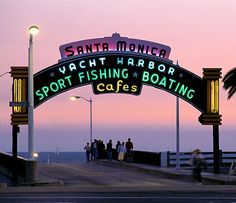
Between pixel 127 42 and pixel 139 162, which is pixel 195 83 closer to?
pixel 127 42

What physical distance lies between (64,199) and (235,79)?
24.8 m

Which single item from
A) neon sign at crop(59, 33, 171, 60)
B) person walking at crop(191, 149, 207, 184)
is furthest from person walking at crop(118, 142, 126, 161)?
person walking at crop(191, 149, 207, 184)

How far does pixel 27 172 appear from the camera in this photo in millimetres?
28875

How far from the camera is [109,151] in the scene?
165 feet

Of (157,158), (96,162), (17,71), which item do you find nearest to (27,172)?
(17,71)

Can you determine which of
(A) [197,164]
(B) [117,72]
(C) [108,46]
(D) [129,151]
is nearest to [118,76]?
(B) [117,72]

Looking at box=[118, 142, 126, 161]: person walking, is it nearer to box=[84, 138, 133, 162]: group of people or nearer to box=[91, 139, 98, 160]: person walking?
box=[84, 138, 133, 162]: group of people

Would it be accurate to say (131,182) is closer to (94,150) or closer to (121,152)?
(121,152)

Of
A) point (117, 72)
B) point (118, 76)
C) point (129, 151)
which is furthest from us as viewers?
point (129, 151)

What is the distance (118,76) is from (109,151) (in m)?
13.3

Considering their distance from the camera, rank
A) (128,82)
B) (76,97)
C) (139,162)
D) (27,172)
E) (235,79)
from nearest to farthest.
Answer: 1. (27,172)
2. (128,82)
3. (235,79)
4. (139,162)
5. (76,97)

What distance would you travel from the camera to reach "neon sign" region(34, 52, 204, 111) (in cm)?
3703

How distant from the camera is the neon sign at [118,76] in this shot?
121ft

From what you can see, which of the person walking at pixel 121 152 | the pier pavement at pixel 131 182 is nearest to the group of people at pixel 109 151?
the person walking at pixel 121 152
